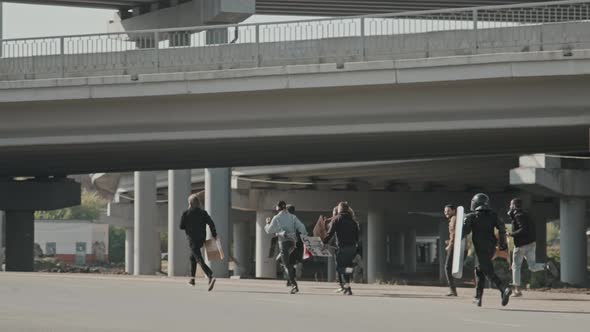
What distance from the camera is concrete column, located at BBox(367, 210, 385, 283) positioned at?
76.8 m

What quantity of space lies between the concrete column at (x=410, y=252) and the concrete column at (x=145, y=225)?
160ft

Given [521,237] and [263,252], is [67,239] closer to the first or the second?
[263,252]

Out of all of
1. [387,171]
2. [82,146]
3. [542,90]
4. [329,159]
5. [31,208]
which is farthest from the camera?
[387,171]

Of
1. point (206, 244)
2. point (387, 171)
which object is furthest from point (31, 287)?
point (387, 171)

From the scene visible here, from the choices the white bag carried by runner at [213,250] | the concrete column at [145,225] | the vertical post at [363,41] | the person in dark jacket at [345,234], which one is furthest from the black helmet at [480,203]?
the concrete column at [145,225]

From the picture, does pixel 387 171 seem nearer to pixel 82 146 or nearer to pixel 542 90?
pixel 82 146

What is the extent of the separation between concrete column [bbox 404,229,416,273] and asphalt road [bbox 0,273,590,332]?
281 ft

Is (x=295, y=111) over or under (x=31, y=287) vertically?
over

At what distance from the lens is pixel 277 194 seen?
73.9 m

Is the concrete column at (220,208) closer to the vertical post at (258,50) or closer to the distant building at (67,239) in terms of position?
the vertical post at (258,50)

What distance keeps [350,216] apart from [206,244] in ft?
9.39

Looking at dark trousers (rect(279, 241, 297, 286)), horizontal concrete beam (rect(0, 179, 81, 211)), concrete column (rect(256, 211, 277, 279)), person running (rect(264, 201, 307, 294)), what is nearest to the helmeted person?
person running (rect(264, 201, 307, 294))

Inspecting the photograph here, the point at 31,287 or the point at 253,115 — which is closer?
the point at 31,287

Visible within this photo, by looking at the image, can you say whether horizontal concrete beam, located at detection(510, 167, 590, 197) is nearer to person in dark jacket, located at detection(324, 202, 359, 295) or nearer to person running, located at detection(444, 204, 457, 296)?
person running, located at detection(444, 204, 457, 296)
